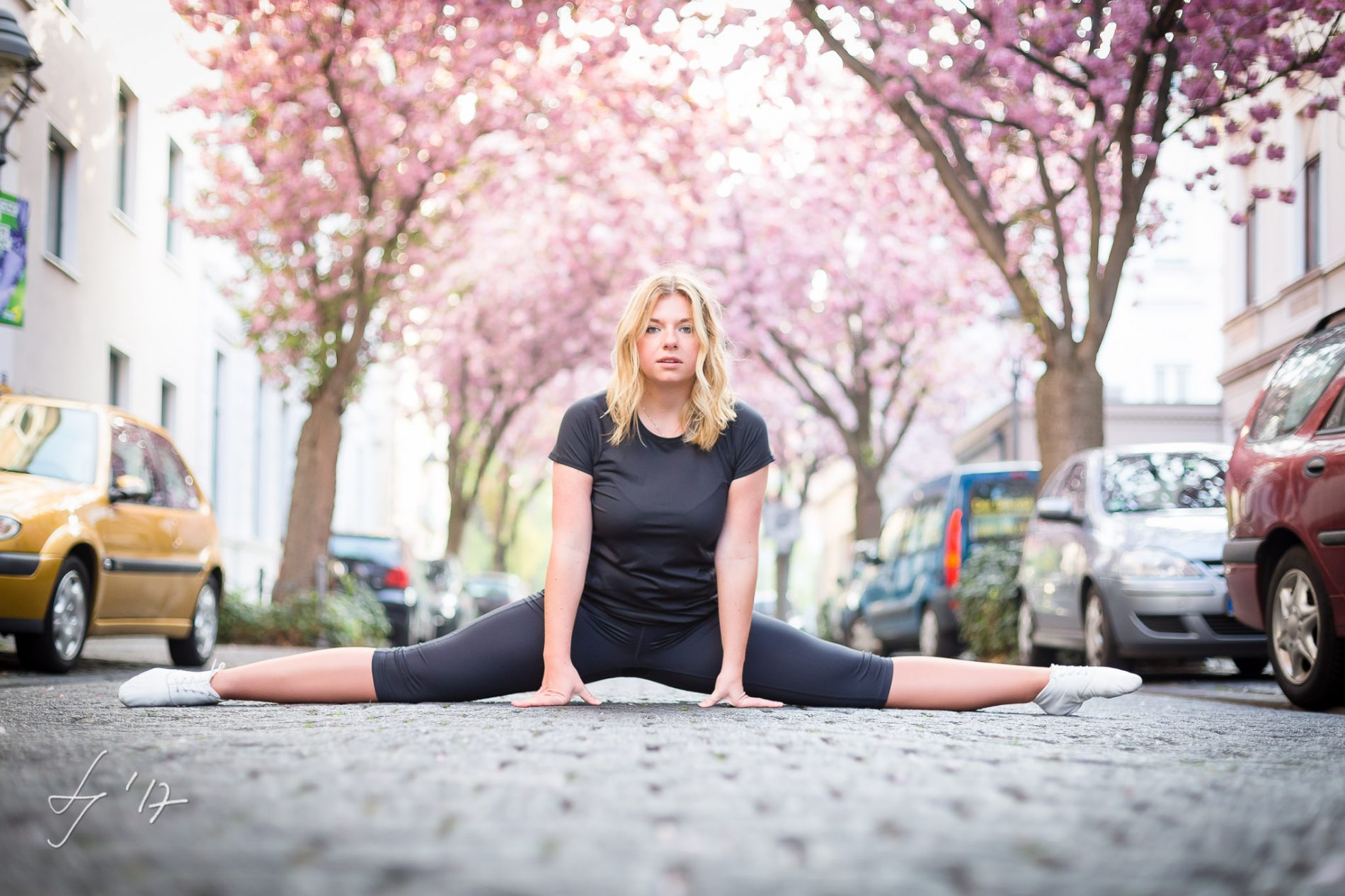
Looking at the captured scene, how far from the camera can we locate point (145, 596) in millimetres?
11539

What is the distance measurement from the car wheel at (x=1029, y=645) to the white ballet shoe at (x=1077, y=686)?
6937mm

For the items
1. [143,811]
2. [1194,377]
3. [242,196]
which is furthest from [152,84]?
[1194,377]

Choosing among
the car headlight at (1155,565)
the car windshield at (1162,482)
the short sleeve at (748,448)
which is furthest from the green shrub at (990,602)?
the short sleeve at (748,448)

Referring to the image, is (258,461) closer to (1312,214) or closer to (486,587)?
(486,587)

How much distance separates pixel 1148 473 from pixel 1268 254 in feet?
41.1

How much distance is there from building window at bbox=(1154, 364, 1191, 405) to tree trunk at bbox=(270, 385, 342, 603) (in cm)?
3028

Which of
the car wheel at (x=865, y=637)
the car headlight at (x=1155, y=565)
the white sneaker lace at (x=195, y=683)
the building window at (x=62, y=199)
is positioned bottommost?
the car wheel at (x=865, y=637)

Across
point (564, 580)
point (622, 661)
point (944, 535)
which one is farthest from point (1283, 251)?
point (564, 580)

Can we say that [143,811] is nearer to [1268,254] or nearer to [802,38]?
[802,38]

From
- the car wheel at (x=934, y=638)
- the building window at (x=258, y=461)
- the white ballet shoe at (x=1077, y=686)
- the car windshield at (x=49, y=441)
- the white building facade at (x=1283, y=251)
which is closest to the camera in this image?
the white ballet shoe at (x=1077, y=686)

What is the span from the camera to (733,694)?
19.8ft

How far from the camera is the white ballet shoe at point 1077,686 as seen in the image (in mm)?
6105

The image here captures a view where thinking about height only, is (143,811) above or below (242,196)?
below

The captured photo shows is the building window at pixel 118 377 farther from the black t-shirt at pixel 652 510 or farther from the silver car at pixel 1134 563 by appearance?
the black t-shirt at pixel 652 510
